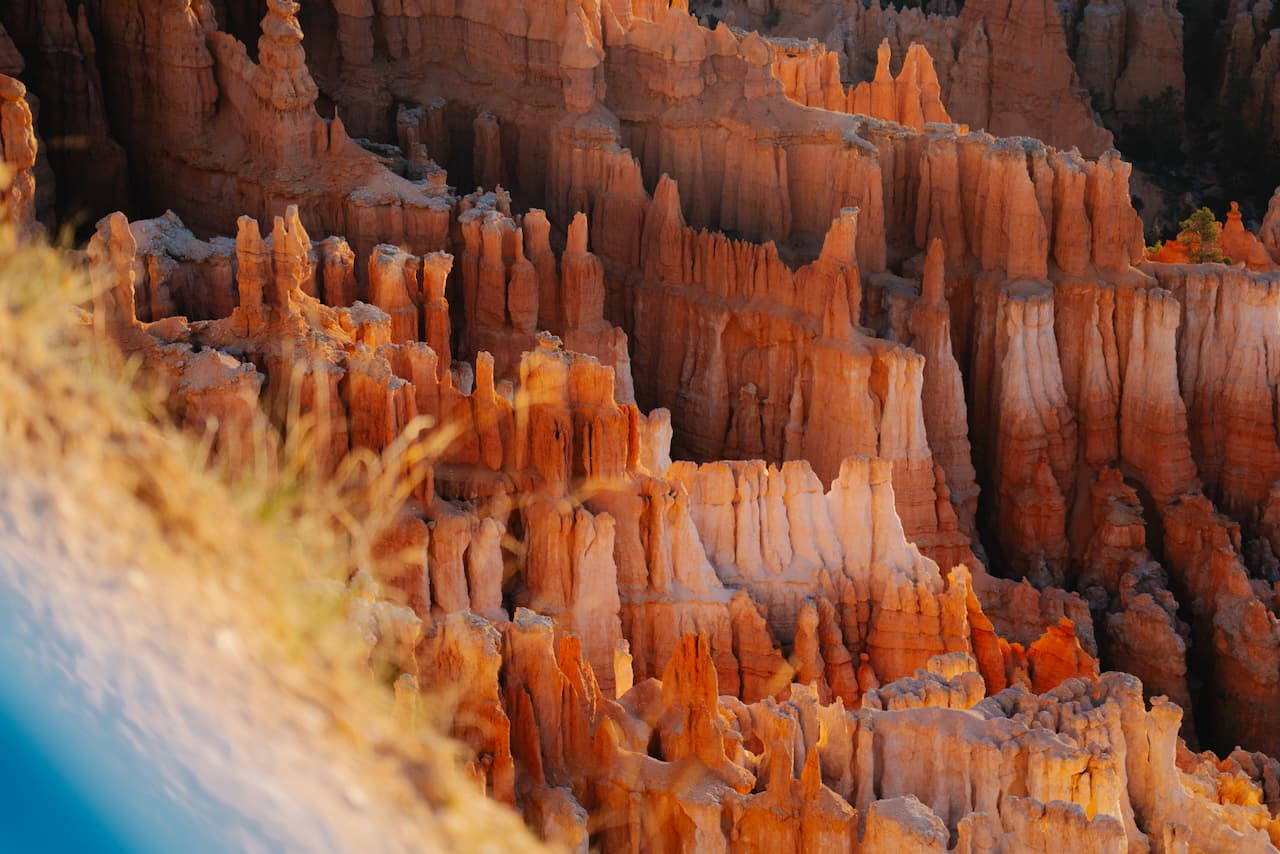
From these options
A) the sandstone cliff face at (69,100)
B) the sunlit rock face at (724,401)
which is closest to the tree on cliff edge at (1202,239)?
the sunlit rock face at (724,401)

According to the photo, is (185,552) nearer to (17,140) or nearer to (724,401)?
(17,140)

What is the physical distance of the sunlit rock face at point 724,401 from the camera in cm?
1508

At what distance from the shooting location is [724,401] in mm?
28547

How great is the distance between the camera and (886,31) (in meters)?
48.9

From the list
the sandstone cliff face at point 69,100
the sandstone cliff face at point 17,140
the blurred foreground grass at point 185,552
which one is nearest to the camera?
the blurred foreground grass at point 185,552

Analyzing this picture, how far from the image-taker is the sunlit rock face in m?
15.1

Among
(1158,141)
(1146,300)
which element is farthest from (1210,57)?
(1146,300)

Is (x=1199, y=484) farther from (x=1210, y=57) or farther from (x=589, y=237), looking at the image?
(x=1210, y=57)

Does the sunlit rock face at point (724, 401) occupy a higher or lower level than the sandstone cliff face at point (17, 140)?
lower

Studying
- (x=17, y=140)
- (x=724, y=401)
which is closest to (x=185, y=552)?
(x=17, y=140)

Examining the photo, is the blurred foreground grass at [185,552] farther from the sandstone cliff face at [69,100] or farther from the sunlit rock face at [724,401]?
the sandstone cliff face at [69,100]

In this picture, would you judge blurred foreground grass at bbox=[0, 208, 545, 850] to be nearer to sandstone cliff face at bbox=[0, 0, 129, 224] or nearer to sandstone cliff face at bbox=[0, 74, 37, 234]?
sandstone cliff face at bbox=[0, 74, 37, 234]

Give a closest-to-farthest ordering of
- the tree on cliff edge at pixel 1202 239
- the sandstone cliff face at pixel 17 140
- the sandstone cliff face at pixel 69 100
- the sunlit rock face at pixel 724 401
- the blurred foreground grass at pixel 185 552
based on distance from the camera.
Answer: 1. the blurred foreground grass at pixel 185 552
2. the sunlit rock face at pixel 724 401
3. the sandstone cliff face at pixel 17 140
4. the sandstone cliff face at pixel 69 100
5. the tree on cliff edge at pixel 1202 239

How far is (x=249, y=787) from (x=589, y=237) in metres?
25.6
